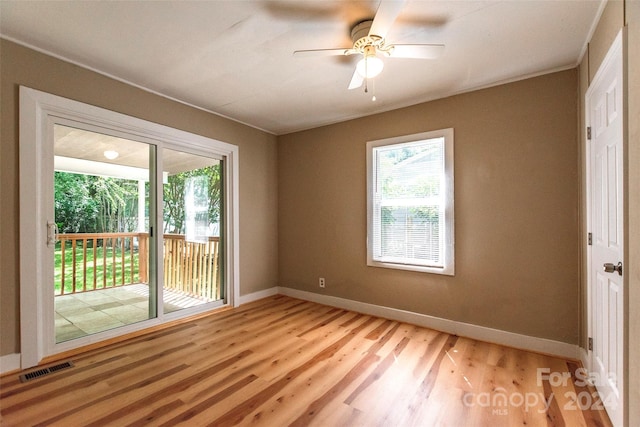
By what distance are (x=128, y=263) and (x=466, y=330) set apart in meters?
3.58

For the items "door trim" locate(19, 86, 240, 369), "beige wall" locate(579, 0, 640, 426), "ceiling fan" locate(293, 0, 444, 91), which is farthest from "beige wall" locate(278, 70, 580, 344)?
"door trim" locate(19, 86, 240, 369)

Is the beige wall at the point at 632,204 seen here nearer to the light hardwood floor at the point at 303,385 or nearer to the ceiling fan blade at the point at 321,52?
the light hardwood floor at the point at 303,385

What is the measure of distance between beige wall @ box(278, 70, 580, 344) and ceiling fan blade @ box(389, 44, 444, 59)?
1195 mm

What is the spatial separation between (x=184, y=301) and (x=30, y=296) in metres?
1.40

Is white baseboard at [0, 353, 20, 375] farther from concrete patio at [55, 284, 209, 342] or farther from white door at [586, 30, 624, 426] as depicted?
white door at [586, 30, 624, 426]

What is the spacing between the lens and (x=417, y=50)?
1.93m

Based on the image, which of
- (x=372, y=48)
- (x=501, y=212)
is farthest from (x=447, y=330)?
(x=372, y=48)

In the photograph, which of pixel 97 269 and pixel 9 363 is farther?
pixel 97 269

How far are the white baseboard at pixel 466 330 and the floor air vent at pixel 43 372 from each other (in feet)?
8.74

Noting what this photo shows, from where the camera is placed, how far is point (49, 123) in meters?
2.34

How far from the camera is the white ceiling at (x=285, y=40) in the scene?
69.4 inches

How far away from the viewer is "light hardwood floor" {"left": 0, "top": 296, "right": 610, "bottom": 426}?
5.49ft

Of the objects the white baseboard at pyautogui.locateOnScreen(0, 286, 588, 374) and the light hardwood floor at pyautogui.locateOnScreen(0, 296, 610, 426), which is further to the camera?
the white baseboard at pyautogui.locateOnScreen(0, 286, 588, 374)

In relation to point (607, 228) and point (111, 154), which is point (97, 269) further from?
point (607, 228)
